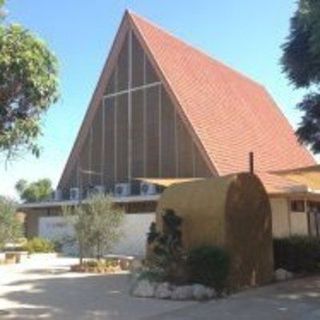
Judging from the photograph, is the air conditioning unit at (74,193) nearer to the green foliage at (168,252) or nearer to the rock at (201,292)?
the green foliage at (168,252)

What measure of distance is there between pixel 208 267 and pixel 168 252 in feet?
3.83

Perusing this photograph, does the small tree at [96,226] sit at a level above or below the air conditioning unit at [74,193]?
below

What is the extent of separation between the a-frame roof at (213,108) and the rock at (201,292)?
19986mm

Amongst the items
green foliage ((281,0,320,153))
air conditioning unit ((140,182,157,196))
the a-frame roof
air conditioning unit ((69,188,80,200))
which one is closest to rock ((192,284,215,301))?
green foliage ((281,0,320,153))

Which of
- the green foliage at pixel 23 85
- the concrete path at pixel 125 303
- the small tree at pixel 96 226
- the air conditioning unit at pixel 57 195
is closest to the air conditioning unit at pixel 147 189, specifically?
the air conditioning unit at pixel 57 195

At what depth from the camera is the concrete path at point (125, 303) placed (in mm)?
14891

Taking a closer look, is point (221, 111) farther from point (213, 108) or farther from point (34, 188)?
point (34, 188)

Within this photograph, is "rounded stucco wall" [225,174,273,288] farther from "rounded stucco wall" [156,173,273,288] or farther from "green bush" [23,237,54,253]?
"green bush" [23,237,54,253]

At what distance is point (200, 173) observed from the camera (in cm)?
3919

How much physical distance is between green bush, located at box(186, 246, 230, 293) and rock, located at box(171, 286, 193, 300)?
55 cm

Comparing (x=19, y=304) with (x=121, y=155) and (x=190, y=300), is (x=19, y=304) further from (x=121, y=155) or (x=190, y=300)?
(x=121, y=155)

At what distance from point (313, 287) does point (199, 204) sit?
3894 mm

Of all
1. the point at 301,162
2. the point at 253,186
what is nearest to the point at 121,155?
the point at 301,162

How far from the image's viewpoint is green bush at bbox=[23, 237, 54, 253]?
1468 inches
